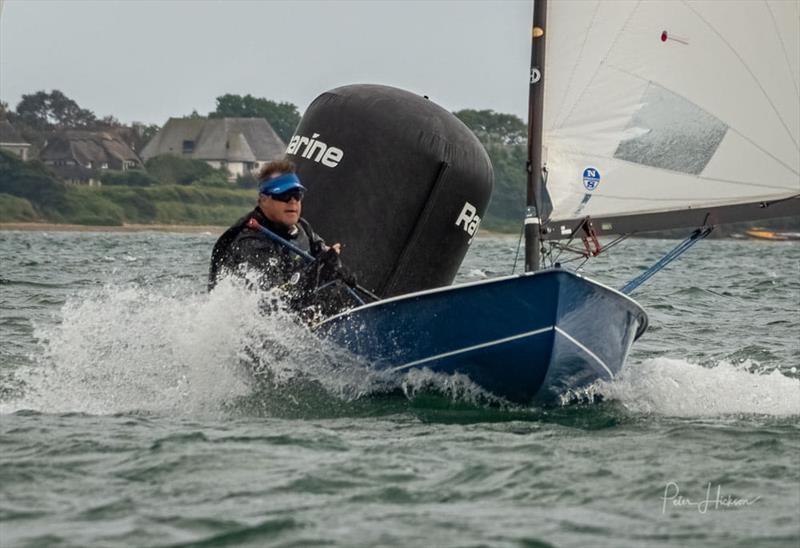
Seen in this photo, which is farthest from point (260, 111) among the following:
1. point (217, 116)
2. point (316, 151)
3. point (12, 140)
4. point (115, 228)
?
point (316, 151)

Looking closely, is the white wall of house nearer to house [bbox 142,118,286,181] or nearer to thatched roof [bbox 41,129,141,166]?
thatched roof [bbox 41,129,141,166]

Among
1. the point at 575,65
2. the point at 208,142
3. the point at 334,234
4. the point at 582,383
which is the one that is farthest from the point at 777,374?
the point at 208,142

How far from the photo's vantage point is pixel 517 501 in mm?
7312

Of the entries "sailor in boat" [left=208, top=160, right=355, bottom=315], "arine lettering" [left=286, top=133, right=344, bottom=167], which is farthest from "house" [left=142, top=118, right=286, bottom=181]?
"sailor in boat" [left=208, top=160, right=355, bottom=315]

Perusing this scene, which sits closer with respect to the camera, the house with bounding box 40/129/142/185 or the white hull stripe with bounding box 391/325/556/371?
the white hull stripe with bounding box 391/325/556/371

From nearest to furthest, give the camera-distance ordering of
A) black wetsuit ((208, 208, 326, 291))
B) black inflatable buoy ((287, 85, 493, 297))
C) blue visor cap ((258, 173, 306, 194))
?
black wetsuit ((208, 208, 326, 291)) < blue visor cap ((258, 173, 306, 194)) < black inflatable buoy ((287, 85, 493, 297))

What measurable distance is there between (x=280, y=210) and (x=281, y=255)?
33 cm

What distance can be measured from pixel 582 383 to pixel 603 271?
22604 millimetres

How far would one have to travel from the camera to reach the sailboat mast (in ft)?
36.2

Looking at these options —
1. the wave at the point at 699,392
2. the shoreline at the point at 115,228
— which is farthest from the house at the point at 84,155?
the wave at the point at 699,392

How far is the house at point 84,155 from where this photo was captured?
95875mm

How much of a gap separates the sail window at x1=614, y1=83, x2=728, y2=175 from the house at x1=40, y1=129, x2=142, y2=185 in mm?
84296

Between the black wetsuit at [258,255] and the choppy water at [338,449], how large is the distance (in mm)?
184

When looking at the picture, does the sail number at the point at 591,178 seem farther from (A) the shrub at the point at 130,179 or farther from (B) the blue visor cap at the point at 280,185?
(A) the shrub at the point at 130,179
